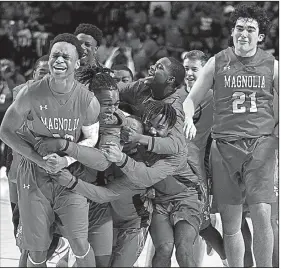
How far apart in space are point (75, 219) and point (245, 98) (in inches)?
56.9

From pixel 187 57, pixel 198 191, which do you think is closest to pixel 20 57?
pixel 187 57

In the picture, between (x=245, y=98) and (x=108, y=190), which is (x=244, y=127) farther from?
(x=108, y=190)

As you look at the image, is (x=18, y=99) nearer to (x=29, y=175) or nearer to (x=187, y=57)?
(x=29, y=175)

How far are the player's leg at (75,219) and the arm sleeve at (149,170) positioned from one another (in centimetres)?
31

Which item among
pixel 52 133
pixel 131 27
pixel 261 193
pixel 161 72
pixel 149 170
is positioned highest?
pixel 161 72

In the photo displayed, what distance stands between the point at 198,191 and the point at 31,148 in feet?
3.82

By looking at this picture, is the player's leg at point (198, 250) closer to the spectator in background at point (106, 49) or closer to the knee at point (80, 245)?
the knee at point (80, 245)

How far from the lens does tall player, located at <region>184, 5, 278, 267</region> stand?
4.74m

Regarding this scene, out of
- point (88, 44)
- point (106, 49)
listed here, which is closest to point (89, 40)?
point (88, 44)

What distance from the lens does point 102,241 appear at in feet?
14.4

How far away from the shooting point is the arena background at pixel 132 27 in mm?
11297

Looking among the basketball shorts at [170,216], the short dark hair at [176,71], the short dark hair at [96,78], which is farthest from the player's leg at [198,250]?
the short dark hair at [96,78]

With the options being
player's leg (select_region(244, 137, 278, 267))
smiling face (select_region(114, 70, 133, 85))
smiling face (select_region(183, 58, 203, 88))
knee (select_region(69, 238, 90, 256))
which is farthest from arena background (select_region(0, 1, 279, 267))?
knee (select_region(69, 238, 90, 256))

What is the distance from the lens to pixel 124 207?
14.7 feet
